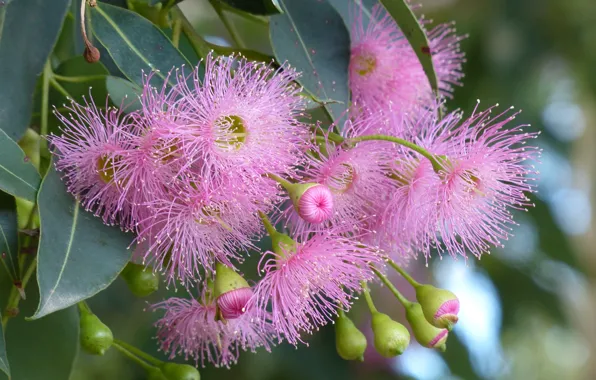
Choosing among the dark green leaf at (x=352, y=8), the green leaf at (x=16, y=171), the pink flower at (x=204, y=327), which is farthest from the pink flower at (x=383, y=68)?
the green leaf at (x=16, y=171)

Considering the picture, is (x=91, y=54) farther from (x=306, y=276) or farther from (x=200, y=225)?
(x=306, y=276)

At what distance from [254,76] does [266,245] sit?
0.31 metres

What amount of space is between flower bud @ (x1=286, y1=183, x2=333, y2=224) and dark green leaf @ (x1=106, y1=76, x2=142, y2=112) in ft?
0.72

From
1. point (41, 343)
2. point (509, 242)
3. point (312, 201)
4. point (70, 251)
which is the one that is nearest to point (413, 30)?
point (312, 201)

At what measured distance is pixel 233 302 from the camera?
0.87 meters

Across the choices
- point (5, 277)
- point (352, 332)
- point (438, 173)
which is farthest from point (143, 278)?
point (438, 173)

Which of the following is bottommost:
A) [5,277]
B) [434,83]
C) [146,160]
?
[5,277]

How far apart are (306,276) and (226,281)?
0.10m

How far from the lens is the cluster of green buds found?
3.10 ft

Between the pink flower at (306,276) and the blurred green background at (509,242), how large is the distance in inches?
36.3

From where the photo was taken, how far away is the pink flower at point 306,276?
0.91 meters

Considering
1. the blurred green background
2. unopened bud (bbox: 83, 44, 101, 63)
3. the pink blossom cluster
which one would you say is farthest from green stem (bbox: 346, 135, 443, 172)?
the blurred green background

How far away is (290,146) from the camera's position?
88 centimetres

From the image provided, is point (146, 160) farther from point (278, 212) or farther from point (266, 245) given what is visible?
point (266, 245)
